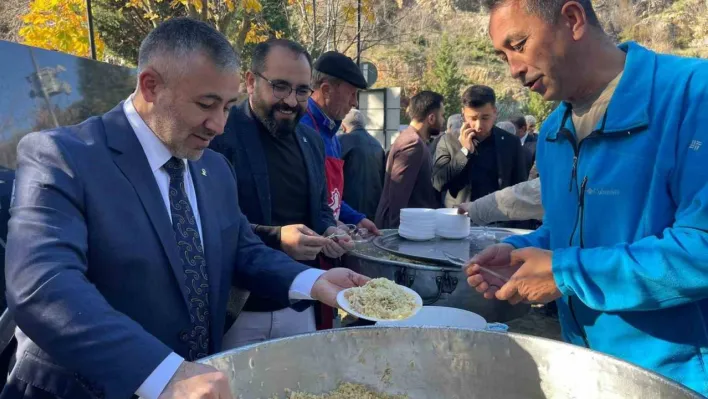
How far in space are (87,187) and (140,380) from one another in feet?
1.81

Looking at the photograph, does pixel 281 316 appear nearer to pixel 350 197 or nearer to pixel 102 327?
pixel 102 327

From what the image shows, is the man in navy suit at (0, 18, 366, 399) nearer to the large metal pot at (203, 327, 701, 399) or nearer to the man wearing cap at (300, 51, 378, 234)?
the large metal pot at (203, 327, 701, 399)

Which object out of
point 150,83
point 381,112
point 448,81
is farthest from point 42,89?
point 448,81

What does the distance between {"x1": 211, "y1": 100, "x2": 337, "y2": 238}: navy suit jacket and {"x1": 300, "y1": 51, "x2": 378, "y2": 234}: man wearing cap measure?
543 millimetres

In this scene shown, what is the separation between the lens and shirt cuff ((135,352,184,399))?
3.44 feet

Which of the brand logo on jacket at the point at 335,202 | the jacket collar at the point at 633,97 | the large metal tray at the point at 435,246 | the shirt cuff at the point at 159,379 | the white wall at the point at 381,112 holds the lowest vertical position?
the white wall at the point at 381,112

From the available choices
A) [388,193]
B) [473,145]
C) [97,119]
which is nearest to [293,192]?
[97,119]

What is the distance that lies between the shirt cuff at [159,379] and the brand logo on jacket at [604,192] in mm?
1077

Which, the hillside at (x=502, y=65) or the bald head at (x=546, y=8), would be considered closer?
the bald head at (x=546, y=8)

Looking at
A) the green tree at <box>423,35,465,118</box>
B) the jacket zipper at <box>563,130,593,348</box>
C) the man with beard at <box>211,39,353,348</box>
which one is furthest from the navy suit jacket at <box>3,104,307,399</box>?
the green tree at <box>423,35,465,118</box>

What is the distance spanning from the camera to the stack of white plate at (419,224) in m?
2.97

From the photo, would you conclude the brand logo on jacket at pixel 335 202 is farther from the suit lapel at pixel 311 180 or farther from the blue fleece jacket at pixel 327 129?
the suit lapel at pixel 311 180

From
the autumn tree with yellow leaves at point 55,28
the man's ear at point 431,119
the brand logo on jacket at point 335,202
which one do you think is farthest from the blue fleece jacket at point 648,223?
the autumn tree with yellow leaves at point 55,28

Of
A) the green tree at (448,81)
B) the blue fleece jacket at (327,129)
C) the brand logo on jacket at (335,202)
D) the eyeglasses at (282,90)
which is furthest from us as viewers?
the green tree at (448,81)
